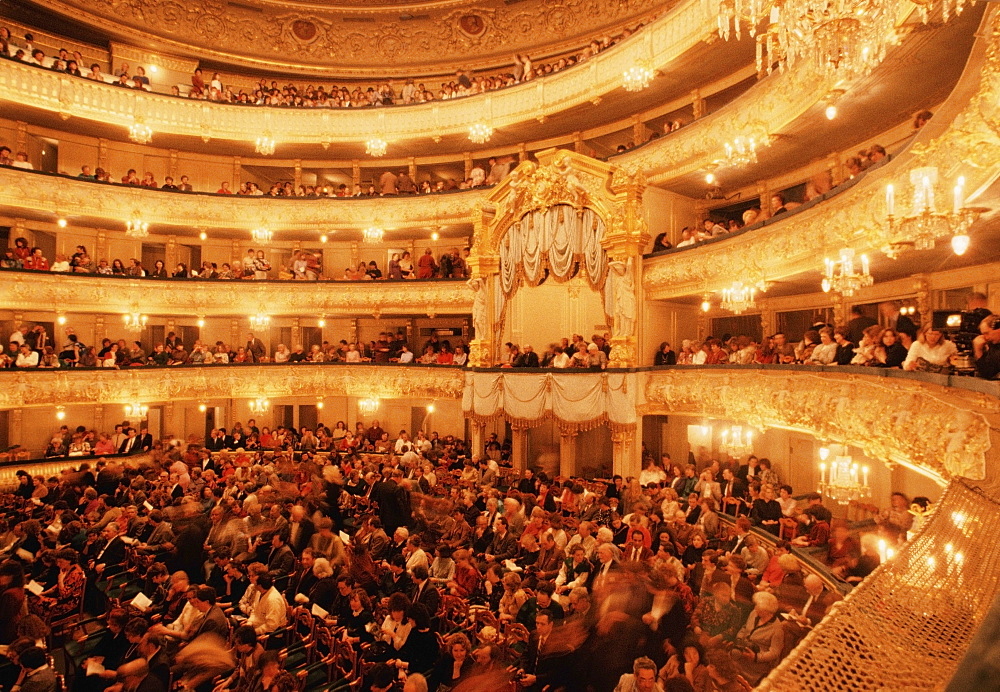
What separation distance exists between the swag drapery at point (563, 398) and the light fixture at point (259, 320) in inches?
382

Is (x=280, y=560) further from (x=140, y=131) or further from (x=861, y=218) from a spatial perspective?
(x=140, y=131)

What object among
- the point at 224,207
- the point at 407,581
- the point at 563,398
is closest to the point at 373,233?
the point at 224,207

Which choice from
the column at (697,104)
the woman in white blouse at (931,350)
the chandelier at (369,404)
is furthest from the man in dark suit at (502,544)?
the column at (697,104)

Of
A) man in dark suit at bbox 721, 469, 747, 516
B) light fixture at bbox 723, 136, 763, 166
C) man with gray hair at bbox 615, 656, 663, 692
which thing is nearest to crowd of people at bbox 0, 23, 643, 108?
light fixture at bbox 723, 136, 763, 166

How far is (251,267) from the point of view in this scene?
2381 centimetres

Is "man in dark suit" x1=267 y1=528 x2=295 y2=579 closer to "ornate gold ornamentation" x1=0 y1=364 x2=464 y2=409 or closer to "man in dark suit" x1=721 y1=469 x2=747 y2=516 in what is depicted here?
"man in dark suit" x1=721 y1=469 x2=747 y2=516

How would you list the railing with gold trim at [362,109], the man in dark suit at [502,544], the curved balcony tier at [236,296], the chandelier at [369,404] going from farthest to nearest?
1. the chandelier at [369,404]
2. the curved balcony tier at [236,296]
3. the railing with gold trim at [362,109]
4. the man in dark suit at [502,544]

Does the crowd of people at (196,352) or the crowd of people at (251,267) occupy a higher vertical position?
the crowd of people at (251,267)

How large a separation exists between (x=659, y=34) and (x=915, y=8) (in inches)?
397

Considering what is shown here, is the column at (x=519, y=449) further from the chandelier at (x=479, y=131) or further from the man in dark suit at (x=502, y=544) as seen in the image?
the chandelier at (x=479, y=131)

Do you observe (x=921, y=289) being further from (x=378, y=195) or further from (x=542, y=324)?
(x=378, y=195)

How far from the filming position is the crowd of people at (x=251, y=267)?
20000 mm

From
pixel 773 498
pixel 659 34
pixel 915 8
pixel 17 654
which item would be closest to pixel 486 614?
pixel 17 654

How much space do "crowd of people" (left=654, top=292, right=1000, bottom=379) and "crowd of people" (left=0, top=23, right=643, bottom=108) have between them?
35.3ft
